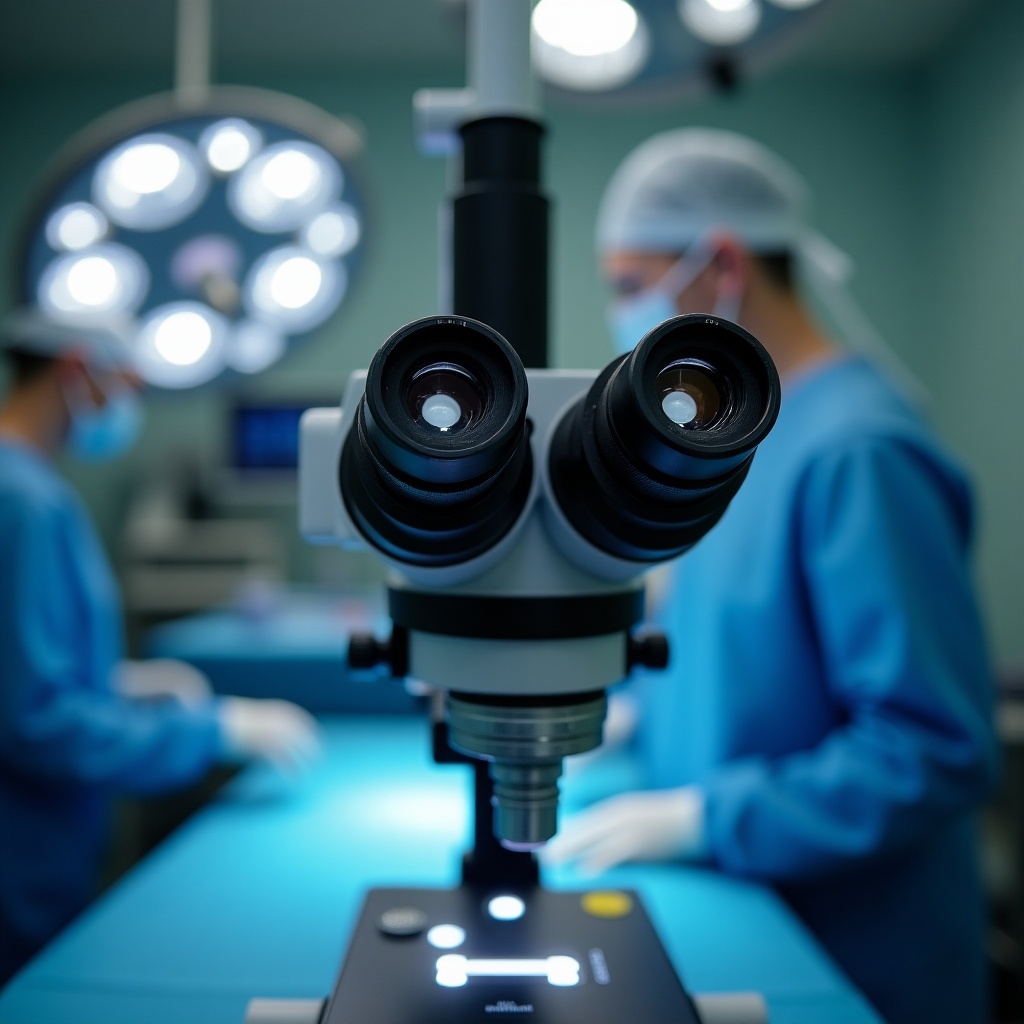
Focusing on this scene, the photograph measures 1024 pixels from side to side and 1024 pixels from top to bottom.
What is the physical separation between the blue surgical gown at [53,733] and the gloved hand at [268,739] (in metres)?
0.04

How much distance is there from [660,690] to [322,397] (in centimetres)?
295

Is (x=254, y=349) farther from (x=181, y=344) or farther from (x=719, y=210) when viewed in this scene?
(x=719, y=210)

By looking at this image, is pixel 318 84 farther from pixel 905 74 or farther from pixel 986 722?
pixel 986 722

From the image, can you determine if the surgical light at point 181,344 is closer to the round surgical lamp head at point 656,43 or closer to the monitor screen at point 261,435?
the round surgical lamp head at point 656,43

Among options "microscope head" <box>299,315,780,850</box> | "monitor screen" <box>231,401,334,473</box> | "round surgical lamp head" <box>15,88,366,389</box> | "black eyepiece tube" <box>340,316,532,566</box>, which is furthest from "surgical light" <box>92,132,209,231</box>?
"monitor screen" <box>231,401,334,473</box>

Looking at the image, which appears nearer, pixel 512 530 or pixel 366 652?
pixel 512 530

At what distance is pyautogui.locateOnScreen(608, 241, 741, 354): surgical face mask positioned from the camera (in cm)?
136

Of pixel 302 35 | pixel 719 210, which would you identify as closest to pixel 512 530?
pixel 719 210

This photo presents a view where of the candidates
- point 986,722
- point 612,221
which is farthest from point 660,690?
point 612,221

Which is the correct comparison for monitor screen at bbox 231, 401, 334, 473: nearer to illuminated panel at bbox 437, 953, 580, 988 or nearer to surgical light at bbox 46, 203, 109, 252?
surgical light at bbox 46, 203, 109, 252

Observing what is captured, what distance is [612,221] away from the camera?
5.15 ft

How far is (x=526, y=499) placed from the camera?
1.93ft

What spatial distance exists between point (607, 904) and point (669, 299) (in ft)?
3.02

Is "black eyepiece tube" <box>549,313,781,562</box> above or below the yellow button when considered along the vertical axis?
above
